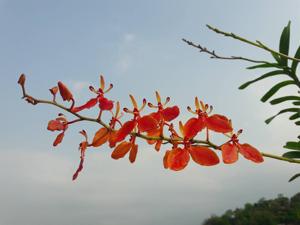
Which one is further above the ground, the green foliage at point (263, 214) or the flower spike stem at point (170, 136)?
the green foliage at point (263, 214)

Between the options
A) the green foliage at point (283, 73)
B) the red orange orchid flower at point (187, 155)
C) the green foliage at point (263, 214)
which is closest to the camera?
the red orange orchid flower at point (187, 155)

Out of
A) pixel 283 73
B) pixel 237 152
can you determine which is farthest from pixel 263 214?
pixel 237 152

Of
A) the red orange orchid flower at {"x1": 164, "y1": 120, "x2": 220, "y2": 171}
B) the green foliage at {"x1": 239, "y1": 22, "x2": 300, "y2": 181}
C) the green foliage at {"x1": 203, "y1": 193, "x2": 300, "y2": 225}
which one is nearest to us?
the red orange orchid flower at {"x1": 164, "y1": 120, "x2": 220, "y2": 171}

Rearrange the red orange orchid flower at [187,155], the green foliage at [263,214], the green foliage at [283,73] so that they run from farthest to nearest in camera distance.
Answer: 1. the green foliage at [263,214]
2. the green foliage at [283,73]
3. the red orange orchid flower at [187,155]

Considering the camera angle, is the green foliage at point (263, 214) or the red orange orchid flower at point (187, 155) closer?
the red orange orchid flower at point (187, 155)

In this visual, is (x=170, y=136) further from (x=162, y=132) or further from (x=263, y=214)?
(x=263, y=214)

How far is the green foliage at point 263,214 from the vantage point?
12125 millimetres

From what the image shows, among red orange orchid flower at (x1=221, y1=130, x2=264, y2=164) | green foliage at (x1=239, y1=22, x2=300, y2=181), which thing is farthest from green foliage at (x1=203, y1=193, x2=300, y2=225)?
red orange orchid flower at (x1=221, y1=130, x2=264, y2=164)

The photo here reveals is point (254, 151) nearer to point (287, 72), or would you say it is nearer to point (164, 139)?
point (164, 139)

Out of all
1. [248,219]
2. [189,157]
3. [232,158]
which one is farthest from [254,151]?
[248,219]

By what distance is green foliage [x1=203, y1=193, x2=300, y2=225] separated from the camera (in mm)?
12125

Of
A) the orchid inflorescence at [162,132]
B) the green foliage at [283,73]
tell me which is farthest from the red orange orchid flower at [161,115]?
the green foliage at [283,73]

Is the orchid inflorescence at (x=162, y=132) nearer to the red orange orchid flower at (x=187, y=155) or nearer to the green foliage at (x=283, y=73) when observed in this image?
the red orange orchid flower at (x=187, y=155)

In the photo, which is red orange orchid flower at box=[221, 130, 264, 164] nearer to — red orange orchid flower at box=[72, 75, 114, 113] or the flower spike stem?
the flower spike stem
